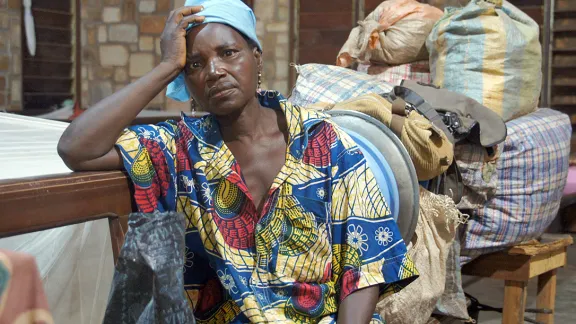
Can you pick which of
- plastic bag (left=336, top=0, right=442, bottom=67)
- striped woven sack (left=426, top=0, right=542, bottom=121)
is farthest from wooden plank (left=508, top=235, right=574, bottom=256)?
plastic bag (left=336, top=0, right=442, bottom=67)

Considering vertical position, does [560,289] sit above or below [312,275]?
below

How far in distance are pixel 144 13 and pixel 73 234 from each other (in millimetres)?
7114

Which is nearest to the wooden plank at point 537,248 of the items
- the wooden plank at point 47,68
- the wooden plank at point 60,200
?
the wooden plank at point 60,200

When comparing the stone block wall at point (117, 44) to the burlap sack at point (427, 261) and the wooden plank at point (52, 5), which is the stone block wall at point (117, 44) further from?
the burlap sack at point (427, 261)

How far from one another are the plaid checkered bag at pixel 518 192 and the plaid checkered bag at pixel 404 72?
2.05 feet

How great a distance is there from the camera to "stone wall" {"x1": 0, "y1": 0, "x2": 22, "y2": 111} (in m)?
7.23

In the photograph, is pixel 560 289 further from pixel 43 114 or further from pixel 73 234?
pixel 43 114

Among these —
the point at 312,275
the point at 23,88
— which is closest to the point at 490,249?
the point at 312,275

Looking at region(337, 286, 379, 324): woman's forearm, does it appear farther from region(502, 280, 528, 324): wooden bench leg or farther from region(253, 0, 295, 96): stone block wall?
region(253, 0, 295, 96): stone block wall

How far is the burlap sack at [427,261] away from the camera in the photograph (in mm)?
2631

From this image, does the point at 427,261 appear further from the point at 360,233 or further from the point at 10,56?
the point at 10,56

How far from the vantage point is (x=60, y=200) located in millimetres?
1474

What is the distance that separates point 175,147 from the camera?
1922 mm

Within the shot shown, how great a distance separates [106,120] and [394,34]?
2.35 m
